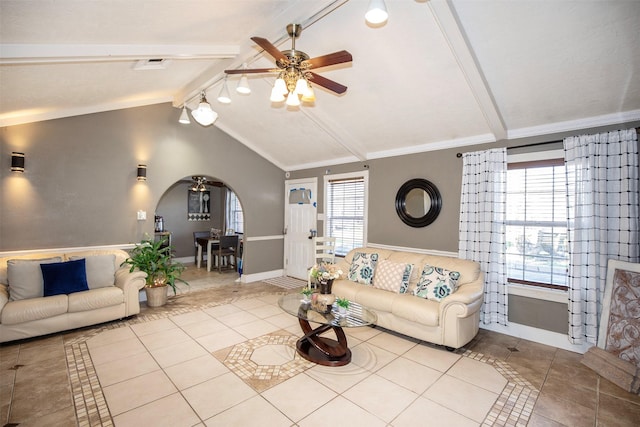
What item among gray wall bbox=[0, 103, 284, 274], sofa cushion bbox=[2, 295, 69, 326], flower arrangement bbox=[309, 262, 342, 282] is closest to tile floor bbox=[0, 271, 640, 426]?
sofa cushion bbox=[2, 295, 69, 326]

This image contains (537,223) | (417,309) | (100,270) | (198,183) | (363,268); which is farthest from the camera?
(198,183)

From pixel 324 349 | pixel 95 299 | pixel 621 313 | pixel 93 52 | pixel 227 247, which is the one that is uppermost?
pixel 93 52

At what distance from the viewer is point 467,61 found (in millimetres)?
2652

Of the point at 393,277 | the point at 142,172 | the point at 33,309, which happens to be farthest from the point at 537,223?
the point at 33,309

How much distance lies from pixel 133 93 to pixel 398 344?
4956 mm

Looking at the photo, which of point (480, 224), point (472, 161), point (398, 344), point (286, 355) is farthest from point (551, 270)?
point (286, 355)

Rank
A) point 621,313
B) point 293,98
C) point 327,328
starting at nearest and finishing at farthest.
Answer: point 293,98, point 621,313, point 327,328

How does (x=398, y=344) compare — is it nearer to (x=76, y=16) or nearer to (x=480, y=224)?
(x=480, y=224)

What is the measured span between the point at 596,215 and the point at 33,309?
20.3ft

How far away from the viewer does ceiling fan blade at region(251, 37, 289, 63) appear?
1.96 meters

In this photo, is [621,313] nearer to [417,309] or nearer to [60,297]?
[417,309]

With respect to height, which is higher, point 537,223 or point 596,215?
point 596,215

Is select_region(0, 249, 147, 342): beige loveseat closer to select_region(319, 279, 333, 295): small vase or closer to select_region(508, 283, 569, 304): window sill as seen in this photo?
select_region(319, 279, 333, 295): small vase

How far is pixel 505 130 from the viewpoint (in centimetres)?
358
